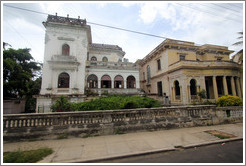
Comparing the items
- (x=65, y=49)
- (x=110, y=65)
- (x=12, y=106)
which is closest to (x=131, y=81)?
(x=110, y=65)

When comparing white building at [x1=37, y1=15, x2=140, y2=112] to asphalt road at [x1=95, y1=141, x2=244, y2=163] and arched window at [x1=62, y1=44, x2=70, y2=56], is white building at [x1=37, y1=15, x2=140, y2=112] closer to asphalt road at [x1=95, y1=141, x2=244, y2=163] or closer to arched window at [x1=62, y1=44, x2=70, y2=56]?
arched window at [x1=62, y1=44, x2=70, y2=56]

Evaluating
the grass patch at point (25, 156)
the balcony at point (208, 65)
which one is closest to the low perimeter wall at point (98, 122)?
the grass patch at point (25, 156)

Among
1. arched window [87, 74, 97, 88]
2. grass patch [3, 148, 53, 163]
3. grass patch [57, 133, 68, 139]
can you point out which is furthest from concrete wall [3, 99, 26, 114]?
grass patch [57, 133, 68, 139]

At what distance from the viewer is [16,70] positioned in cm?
1245

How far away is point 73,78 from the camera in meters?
13.9

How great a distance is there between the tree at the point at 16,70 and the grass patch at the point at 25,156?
1131 centimetres

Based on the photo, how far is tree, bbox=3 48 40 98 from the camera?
11.5 meters

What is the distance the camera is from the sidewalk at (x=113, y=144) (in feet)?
11.2

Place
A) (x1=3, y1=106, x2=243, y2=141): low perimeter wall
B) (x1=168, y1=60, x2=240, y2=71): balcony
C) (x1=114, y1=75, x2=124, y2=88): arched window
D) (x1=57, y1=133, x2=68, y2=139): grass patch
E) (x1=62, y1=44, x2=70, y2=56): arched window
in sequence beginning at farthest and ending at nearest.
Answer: (x1=114, y1=75, x2=124, y2=88): arched window
(x1=62, y1=44, x2=70, y2=56): arched window
(x1=168, y1=60, x2=240, y2=71): balcony
(x1=57, y1=133, x2=68, y2=139): grass patch
(x1=3, y1=106, x2=243, y2=141): low perimeter wall

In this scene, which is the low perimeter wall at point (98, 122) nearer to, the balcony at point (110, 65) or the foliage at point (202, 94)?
the foliage at point (202, 94)

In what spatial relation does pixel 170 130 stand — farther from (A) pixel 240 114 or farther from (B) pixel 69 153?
(A) pixel 240 114

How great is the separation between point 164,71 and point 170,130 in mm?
13764

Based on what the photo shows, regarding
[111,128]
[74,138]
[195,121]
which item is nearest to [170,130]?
[195,121]

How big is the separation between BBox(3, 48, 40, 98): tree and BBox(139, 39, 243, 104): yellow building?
17.8 m
